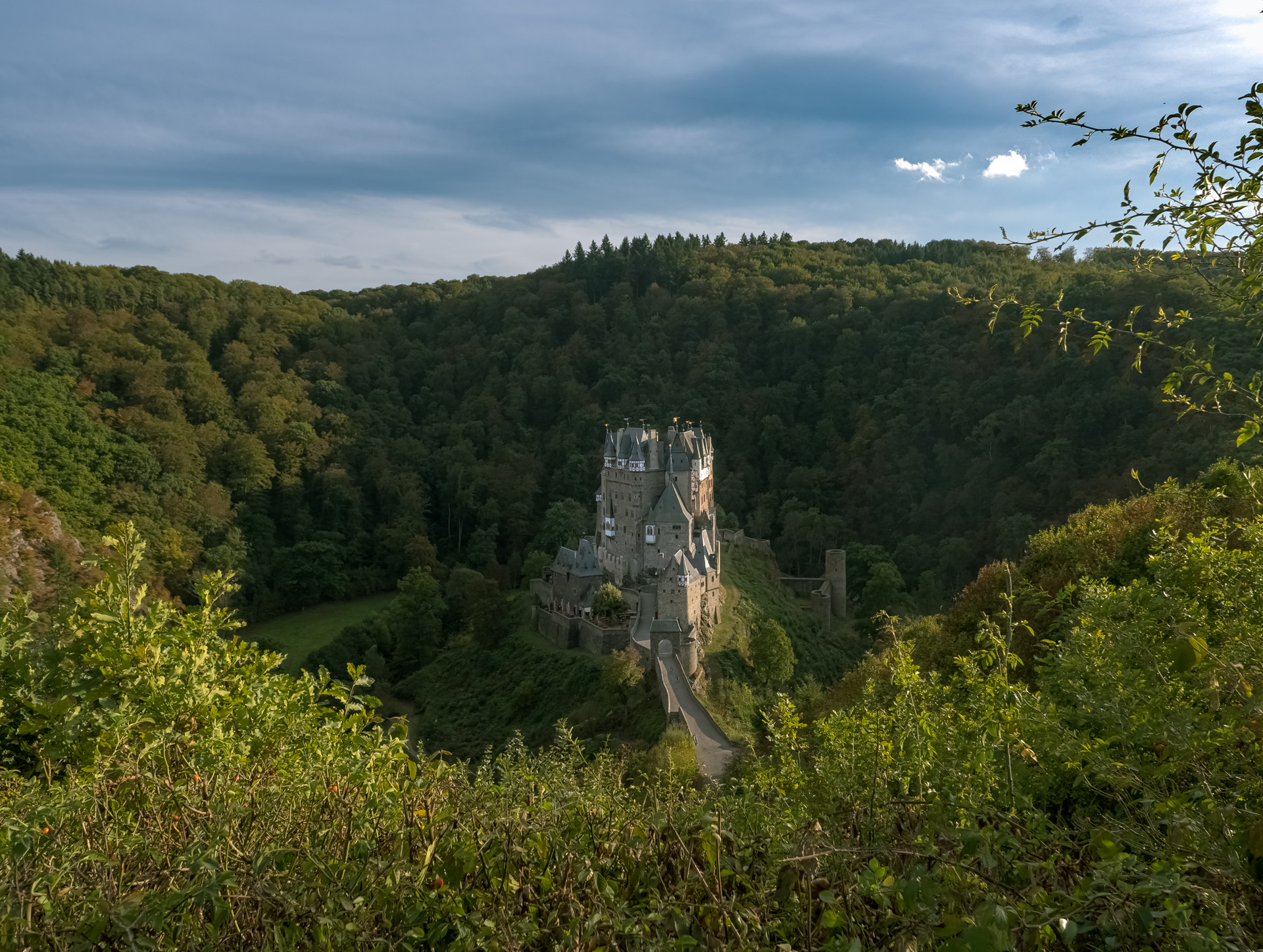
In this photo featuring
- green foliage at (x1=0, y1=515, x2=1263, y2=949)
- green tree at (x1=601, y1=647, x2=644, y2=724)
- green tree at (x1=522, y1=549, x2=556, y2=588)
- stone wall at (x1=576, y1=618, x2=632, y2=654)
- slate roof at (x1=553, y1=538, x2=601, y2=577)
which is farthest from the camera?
green tree at (x1=522, y1=549, x2=556, y2=588)

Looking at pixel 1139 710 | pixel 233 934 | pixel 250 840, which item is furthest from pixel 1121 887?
pixel 250 840

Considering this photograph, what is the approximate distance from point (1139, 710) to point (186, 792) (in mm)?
6570


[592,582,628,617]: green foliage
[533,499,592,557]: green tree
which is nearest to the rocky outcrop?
[592,582,628,617]: green foliage

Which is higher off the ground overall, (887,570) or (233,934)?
(233,934)

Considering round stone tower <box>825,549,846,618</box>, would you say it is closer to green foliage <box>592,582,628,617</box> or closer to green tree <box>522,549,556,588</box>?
green foliage <box>592,582,628,617</box>

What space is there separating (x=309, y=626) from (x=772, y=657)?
37808 mm

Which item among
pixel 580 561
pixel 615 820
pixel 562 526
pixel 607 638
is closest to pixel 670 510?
pixel 580 561

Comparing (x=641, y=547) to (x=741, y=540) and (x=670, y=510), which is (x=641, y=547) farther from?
(x=741, y=540)

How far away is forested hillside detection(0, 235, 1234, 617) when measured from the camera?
54250 millimetres

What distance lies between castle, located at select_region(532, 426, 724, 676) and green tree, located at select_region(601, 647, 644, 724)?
8.41 feet

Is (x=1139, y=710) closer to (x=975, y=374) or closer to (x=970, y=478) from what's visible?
(x=970, y=478)

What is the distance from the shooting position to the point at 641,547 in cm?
3966

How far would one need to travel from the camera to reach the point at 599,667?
34.9 m

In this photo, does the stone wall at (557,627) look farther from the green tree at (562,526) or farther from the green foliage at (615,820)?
the green foliage at (615,820)
